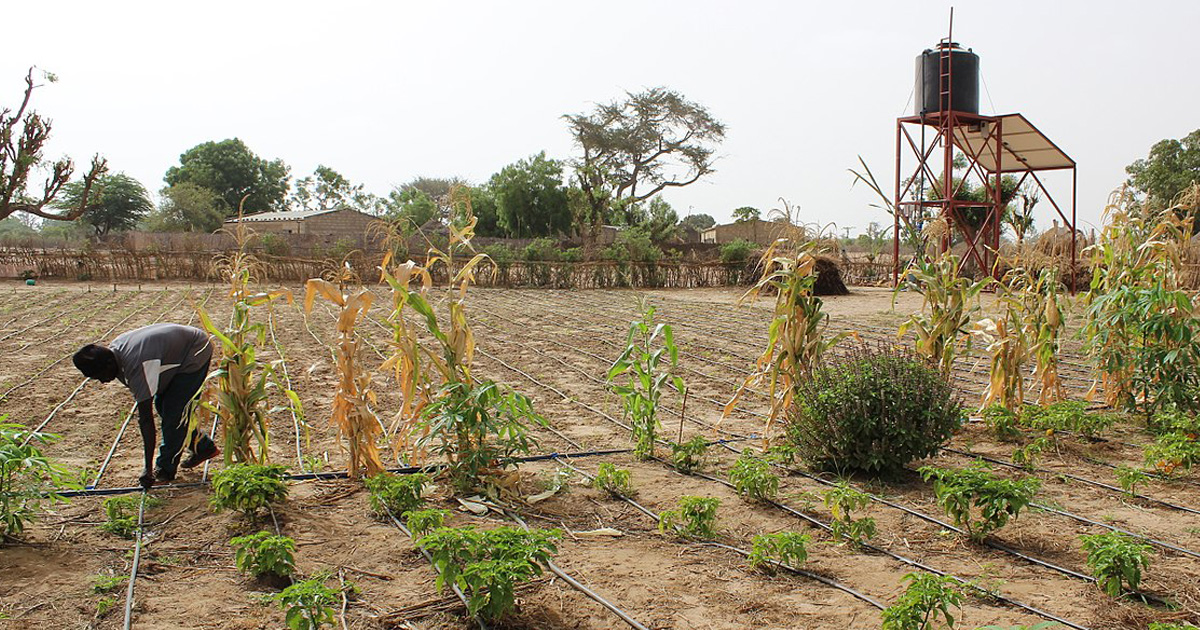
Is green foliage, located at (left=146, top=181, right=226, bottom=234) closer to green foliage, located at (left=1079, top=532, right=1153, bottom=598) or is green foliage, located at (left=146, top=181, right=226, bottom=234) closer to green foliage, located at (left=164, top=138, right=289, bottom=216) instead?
green foliage, located at (left=164, top=138, right=289, bottom=216)

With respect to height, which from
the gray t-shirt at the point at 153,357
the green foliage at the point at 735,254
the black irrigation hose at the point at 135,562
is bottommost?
the black irrigation hose at the point at 135,562

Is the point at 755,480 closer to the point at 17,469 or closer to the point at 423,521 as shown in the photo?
the point at 423,521

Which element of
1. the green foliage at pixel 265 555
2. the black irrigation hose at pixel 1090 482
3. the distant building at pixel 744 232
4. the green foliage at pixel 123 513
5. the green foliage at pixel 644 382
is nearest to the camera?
the green foliage at pixel 265 555

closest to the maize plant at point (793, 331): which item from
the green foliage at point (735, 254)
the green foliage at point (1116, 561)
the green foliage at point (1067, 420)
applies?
the green foliage at point (1067, 420)

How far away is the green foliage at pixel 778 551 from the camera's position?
291 centimetres

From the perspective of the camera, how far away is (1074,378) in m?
7.14

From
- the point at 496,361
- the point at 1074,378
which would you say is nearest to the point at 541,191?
the point at 496,361

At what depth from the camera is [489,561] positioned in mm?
2506

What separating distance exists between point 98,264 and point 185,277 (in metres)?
2.14

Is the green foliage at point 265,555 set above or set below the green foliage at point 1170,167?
below

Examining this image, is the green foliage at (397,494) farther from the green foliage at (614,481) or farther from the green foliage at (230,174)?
the green foliage at (230,174)

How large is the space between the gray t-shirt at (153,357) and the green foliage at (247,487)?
0.84m

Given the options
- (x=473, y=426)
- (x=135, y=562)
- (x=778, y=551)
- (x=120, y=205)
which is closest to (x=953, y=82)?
(x=473, y=426)

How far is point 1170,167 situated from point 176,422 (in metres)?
32.6
